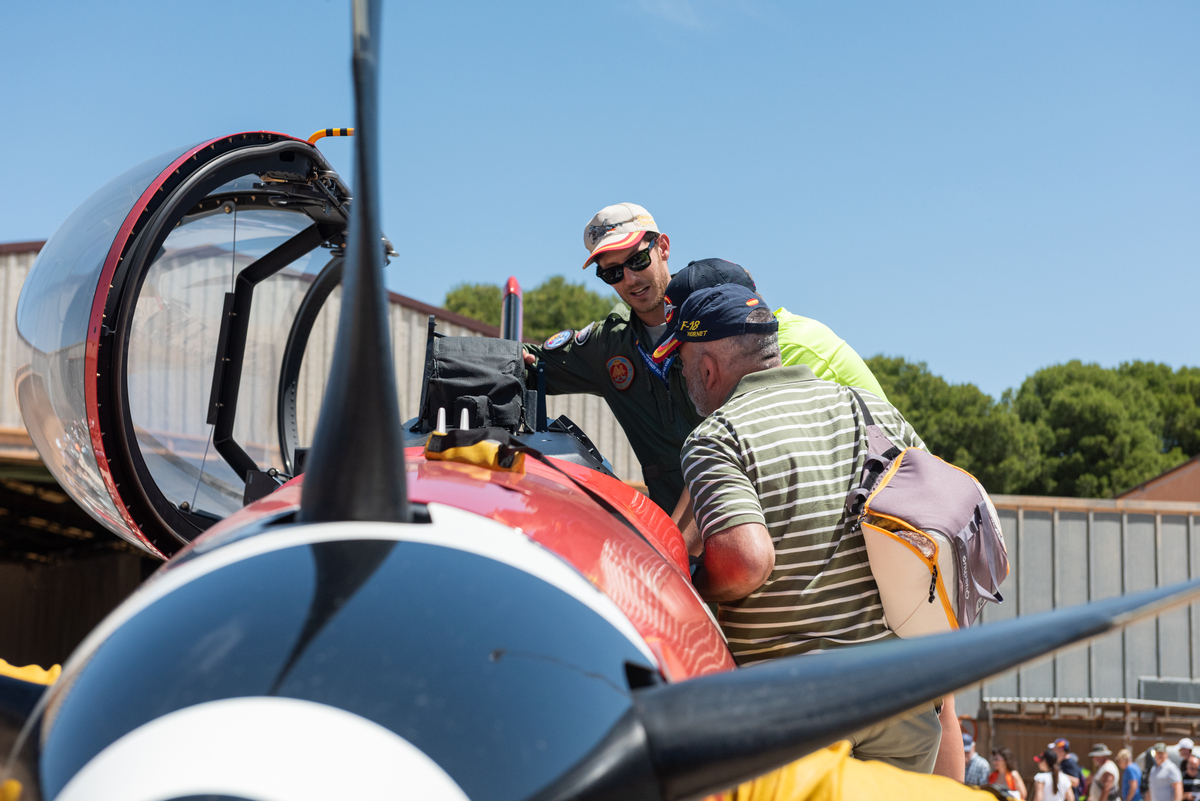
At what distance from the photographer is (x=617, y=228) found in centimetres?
446

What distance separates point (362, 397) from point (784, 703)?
27.9 inches

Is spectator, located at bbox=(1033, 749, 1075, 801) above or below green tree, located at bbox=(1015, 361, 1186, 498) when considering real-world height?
below

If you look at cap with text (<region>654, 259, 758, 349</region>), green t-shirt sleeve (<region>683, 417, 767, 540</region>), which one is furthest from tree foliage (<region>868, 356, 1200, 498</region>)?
green t-shirt sleeve (<region>683, 417, 767, 540</region>)

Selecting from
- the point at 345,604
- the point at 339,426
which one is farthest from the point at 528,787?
the point at 339,426

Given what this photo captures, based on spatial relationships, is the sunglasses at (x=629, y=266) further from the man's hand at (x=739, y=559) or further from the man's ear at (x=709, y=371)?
the man's hand at (x=739, y=559)

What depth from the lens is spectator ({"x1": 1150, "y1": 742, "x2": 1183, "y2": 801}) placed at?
41.7 feet

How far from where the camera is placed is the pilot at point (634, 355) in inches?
167

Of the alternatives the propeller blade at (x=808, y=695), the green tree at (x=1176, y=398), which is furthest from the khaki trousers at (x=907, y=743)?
the green tree at (x=1176, y=398)

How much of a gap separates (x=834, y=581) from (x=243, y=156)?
282cm

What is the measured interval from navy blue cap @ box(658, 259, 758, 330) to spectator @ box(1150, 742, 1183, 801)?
42.6ft

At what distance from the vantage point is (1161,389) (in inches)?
2183

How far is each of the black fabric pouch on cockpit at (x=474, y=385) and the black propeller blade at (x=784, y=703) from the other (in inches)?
68.6

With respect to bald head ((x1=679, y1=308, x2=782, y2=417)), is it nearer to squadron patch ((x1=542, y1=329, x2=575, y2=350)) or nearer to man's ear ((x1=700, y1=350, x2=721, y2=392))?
man's ear ((x1=700, y1=350, x2=721, y2=392))

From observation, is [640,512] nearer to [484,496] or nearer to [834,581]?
[834,581]
